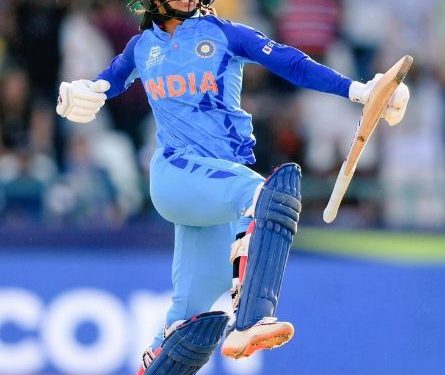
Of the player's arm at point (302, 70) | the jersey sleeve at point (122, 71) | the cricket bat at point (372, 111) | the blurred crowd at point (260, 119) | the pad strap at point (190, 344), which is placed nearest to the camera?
the cricket bat at point (372, 111)

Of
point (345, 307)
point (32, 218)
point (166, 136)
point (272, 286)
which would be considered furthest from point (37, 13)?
point (272, 286)

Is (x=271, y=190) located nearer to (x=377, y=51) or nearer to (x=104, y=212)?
(x=104, y=212)

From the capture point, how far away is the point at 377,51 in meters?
9.60

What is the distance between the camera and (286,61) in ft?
15.8

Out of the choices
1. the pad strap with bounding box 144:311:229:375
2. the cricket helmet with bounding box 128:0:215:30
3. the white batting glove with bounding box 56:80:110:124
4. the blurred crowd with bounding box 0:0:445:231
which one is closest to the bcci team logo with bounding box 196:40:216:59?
the cricket helmet with bounding box 128:0:215:30

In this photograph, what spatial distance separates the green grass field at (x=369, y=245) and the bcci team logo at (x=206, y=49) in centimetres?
360

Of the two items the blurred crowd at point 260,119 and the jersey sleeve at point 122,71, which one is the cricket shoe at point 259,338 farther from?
the blurred crowd at point 260,119

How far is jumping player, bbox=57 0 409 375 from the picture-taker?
471 centimetres

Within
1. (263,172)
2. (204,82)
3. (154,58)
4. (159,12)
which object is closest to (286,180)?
(204,82)

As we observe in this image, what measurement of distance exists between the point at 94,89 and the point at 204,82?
488 millimetres

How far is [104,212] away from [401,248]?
192 cm

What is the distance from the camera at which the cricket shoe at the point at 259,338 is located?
4496mm

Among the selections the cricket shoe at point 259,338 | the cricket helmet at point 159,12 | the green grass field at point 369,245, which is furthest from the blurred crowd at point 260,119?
the cricket shoe at point 259,338

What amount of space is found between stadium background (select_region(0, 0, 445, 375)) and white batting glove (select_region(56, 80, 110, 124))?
3246 mm
